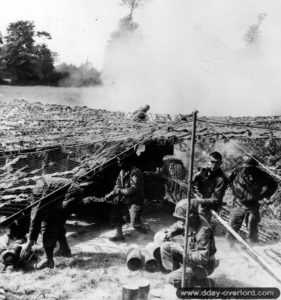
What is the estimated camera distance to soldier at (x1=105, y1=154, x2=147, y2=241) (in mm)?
8750

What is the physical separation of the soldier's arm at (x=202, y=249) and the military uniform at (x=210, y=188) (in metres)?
1.98

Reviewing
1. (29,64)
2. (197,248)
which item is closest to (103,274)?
(197,248)

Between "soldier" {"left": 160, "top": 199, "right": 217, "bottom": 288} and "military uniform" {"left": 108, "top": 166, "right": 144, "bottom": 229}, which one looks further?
"military uniform" {"left": 108, "top": 166, "right": 144, "bottom": 229}

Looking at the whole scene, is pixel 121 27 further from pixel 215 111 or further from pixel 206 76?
pixel 215 111

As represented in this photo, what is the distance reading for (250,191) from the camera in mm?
8031

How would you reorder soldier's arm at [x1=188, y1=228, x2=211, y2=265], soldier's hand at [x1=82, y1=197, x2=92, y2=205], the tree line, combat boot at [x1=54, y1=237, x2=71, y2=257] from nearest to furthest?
soldier's arm at [x1=188, y1=228, x2=211, y2=265]
combat boot at [x1=54, y1=237, x2=71, y2=257]
soldier's hand at [x1=82, y1=197, x2=92, y2=205]
the tree line

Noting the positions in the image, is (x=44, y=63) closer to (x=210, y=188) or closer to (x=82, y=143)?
(x=82, y=143)

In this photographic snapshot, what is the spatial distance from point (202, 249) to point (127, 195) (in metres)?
3.20

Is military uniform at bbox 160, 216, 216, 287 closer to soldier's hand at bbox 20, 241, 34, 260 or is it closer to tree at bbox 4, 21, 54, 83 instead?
soldier's hand at bbox 20, 241, 34, 260

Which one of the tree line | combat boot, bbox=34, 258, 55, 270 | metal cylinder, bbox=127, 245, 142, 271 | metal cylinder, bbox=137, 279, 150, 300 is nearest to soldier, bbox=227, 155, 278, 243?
metal cylinder, bbox=127, 245, 142, 271

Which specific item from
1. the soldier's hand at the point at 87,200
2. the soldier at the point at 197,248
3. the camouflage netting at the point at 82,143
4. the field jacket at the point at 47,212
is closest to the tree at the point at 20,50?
the camouflage netting at the point at 82,143

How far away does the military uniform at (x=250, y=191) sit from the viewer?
8.04m

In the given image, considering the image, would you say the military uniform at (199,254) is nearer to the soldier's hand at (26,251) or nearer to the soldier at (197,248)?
the soldier at (197,248)

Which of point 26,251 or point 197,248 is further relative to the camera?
point 26,251
